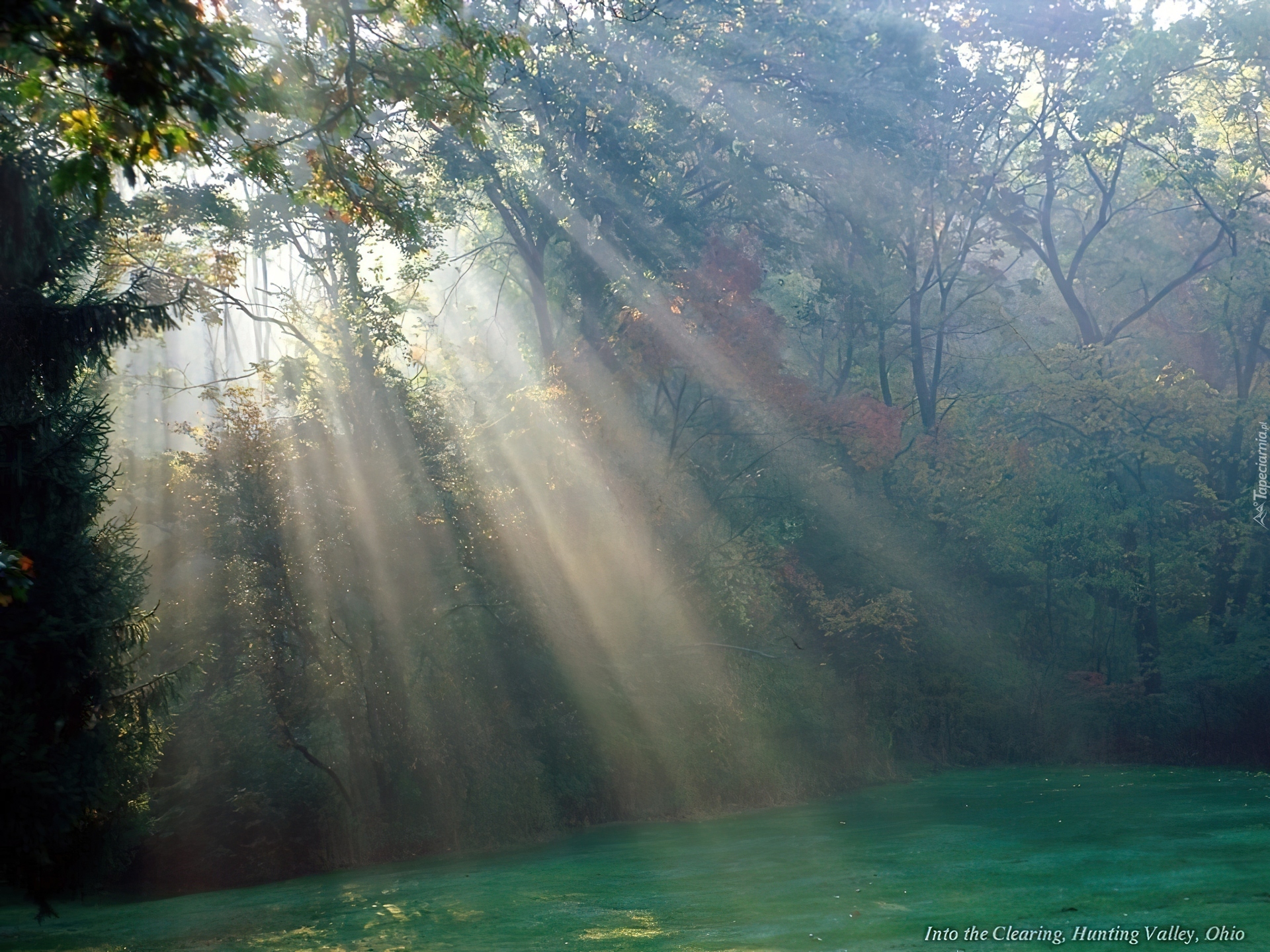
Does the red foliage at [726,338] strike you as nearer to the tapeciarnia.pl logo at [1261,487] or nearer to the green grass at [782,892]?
the green grass at [782,892]

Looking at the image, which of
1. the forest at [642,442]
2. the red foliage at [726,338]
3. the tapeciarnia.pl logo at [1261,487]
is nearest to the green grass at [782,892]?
the forest at [642,442]

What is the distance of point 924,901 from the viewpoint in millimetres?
11094

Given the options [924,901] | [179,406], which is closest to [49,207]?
[924,901]

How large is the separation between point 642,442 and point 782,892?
12696 millimetres

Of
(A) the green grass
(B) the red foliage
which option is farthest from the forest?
(A) the green grass

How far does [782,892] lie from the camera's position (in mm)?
12617

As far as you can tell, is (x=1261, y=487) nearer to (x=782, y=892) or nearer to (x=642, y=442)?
(x=642, y=442)

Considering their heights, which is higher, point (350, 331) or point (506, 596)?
point (350, 331)

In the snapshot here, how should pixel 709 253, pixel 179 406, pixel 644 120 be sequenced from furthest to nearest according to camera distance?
pixel 179 406, pixel 644 120, pixel 709 253

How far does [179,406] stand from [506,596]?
44691 mm

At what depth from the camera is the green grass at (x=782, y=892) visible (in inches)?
389

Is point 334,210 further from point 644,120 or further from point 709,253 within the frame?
point 644,120

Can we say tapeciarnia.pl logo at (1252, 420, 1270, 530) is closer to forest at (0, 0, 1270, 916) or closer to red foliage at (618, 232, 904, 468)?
forest at (0, 0, 1270, 916)

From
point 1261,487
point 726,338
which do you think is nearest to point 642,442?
point 726,338
